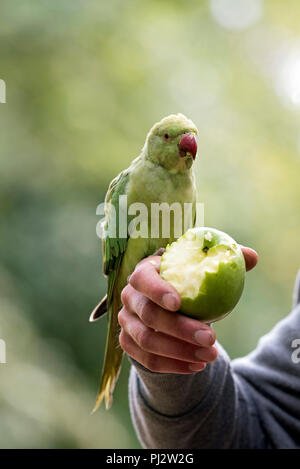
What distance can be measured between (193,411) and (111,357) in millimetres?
252

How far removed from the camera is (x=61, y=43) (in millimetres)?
2355

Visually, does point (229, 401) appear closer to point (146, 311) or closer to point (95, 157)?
point (146, 311)

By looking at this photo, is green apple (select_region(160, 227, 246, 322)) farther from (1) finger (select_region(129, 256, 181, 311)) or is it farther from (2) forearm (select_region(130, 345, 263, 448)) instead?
(2) forearm (select_region(130, 345, 263, 448))

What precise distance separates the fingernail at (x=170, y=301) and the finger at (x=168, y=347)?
0.08 m

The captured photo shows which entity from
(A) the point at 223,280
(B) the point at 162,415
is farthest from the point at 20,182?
(A) the point at 223,280

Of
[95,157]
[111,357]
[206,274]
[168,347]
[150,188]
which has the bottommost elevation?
[111,357]

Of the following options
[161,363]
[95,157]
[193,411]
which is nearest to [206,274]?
[161,363]

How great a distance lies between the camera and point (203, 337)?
1.97ft

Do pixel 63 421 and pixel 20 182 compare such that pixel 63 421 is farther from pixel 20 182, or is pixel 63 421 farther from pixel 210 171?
pixel 210 171

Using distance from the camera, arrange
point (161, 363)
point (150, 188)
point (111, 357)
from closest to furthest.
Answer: point (161, 363) < point (150, 188) < point (111, 357)

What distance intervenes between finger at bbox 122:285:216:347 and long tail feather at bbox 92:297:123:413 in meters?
0.28

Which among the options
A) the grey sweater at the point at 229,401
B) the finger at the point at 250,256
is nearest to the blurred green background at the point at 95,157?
the grey sweater at the point at 229,401

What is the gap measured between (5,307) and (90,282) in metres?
0.45

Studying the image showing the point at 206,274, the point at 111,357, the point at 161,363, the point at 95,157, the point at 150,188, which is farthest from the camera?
the point at 95,157
